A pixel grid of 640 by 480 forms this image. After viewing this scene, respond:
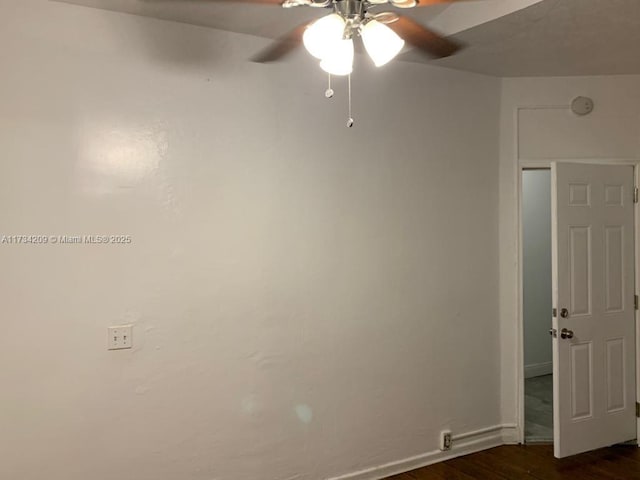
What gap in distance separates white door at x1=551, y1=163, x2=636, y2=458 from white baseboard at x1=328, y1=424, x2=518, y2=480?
0.39 metres

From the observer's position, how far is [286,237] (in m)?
2.85

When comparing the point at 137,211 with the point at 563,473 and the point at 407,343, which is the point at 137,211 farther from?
the point at 563,473

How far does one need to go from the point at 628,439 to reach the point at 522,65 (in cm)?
278

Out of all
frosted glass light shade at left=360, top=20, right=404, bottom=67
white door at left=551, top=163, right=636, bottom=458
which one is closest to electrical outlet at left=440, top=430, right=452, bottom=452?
white door at left=551, top=163, right=636, bottom=458

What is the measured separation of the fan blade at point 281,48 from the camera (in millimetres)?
2768

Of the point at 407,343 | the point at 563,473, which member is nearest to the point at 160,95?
the point at 407,343

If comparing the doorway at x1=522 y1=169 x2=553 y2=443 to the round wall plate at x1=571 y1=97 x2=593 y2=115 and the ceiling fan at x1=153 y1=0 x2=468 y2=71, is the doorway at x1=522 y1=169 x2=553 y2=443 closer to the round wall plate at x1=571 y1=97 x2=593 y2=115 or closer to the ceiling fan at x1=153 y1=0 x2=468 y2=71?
the round wall plate at x1=571 y1=97 x2=593 y2=115

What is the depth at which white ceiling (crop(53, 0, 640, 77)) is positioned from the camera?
2.38 metres

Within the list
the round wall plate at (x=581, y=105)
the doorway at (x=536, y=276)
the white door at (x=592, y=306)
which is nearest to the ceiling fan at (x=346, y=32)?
the white door at (x=592, y=306)

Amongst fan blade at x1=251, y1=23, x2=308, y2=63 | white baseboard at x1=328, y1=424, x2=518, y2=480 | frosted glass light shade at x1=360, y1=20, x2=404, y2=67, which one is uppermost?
fan blade at x1=251, y1=23, x2=308, y2=63

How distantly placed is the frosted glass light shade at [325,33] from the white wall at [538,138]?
234cm

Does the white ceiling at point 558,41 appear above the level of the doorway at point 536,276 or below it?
above

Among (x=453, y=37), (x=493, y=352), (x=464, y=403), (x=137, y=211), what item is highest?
(x=453, y=37)

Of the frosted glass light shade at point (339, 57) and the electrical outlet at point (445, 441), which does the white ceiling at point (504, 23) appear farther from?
the electrical outlet at point (445, 441)
